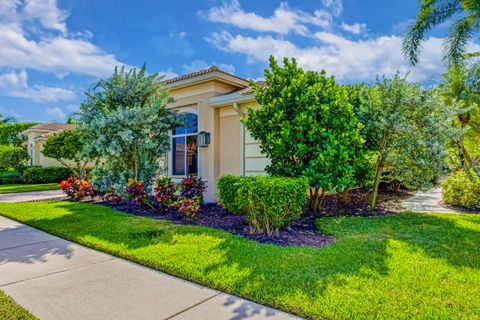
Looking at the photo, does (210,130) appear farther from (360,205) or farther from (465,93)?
(465,93)

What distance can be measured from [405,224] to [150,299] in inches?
229

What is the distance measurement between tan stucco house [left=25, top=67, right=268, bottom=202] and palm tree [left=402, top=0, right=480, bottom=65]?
245 inches

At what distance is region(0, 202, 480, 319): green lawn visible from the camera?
10.5 feet

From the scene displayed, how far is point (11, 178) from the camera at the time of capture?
21781 millimetres

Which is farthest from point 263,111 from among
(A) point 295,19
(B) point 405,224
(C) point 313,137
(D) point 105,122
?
(A) point 295,19

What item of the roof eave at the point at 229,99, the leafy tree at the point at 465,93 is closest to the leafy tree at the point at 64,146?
the roof eave at the point at 229,99

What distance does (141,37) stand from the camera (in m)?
14.3

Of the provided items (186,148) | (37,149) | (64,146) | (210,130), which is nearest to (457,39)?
(210,130)

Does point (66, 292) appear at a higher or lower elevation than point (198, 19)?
lower

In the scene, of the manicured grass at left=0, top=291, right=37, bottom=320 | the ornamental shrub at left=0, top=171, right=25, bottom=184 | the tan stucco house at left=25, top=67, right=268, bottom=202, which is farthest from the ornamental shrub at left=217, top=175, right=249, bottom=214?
the ornamental shrub at left=0, top=171, right=25, bottom=184

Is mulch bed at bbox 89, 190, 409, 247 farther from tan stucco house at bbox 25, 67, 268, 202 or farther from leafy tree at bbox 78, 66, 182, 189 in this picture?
tan stucco house at bbox 25, 67, 268, 202

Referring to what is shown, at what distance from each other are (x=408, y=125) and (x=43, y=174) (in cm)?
2325

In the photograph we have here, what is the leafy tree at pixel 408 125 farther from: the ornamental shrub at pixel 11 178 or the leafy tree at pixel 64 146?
the ornamental shrub at pixel 11 178

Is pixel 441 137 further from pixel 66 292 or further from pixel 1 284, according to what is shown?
pixel 1 284
